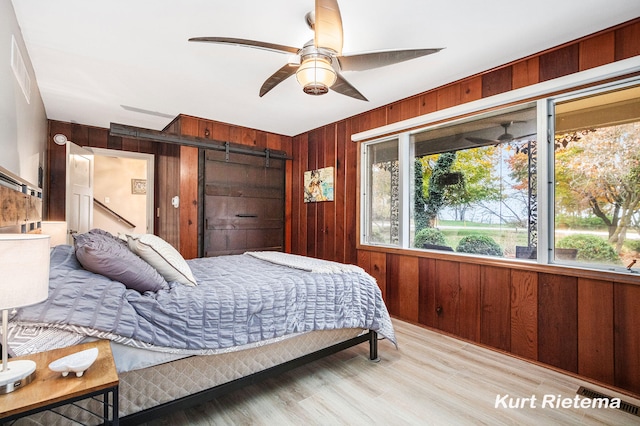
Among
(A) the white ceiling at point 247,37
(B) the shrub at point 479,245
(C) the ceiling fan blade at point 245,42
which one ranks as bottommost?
(B) the shrub at point 479,245

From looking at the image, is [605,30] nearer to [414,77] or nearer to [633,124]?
[633,124]

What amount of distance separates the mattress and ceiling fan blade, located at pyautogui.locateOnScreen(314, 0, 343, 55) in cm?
184

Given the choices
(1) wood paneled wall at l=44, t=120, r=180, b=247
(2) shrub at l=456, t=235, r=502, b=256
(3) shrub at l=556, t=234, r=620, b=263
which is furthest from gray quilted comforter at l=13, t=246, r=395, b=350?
(1) wood paneled wall at l=44, t=120, r=180, b=247

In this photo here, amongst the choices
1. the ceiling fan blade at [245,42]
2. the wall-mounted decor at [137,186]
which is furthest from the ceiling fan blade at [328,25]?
the wall-mounted decor at [137,186]

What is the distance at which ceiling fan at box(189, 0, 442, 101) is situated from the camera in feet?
5.52

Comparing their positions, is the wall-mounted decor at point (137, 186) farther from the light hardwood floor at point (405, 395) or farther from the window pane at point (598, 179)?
the window pane at point (598, 179)

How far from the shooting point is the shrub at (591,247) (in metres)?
2.21

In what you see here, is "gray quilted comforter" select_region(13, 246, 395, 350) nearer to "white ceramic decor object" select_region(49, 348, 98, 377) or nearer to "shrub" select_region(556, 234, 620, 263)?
"white ceramic decor object" select_region(49, 348, 98, 377)

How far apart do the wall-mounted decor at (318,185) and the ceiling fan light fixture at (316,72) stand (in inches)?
97.6

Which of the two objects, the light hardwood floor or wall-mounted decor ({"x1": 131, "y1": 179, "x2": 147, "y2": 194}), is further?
wall-mounted decor ({"x1": 131, "y1": 179, "x2": 147, "y2": 194})

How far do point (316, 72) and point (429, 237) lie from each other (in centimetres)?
222

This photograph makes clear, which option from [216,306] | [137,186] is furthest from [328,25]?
[137,186]

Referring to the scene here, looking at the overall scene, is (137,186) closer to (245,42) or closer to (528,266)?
(245,42)

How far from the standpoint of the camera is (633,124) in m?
2.13
